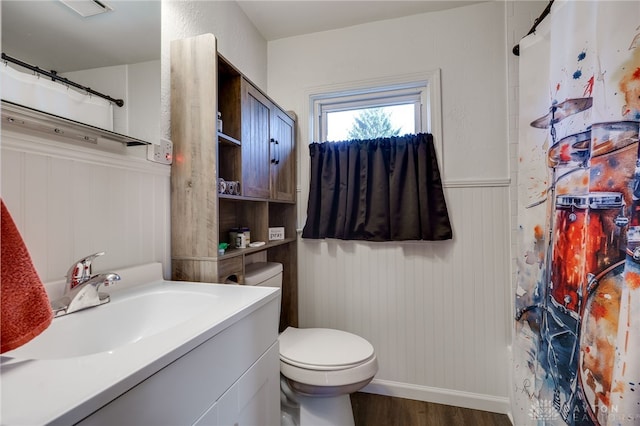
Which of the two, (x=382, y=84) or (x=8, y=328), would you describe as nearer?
(x=8, y=328)

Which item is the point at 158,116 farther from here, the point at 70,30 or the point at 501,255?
the point at 501,255

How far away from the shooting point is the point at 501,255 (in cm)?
158

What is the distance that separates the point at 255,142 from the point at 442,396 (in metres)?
1.74

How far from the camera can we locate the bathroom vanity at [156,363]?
1.32ft

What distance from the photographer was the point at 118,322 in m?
0.81

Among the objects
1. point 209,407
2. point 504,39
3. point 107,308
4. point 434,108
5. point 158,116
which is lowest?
point 209,407

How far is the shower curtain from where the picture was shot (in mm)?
699

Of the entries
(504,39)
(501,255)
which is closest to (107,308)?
(501,255)

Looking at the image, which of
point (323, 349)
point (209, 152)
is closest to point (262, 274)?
point (323, 349)

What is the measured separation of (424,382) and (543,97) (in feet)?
5.23

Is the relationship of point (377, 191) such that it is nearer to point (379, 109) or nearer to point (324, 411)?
point (379, 109)

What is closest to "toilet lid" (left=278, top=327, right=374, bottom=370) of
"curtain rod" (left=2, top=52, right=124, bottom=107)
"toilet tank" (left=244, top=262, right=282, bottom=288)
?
"toilet tank" (left=244, top=262, right=282, bottom=288)

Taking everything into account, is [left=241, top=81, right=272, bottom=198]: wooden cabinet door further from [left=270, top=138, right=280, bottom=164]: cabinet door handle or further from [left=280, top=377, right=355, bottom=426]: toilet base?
[left=280, top=377, right=355, bottom=426]: toilet base

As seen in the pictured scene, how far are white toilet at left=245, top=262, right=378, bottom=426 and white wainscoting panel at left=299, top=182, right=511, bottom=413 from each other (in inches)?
15.5
